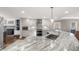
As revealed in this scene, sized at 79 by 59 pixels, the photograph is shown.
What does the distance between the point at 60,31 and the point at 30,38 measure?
1.83 feet

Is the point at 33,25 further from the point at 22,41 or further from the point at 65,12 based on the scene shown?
the point at 65,12

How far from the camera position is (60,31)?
180 centimetres

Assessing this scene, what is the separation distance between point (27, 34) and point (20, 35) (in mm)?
128

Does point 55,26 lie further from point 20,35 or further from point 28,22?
point 20,35

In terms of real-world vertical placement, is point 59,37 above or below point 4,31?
below

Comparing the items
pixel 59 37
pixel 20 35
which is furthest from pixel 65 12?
pixel 20 35
